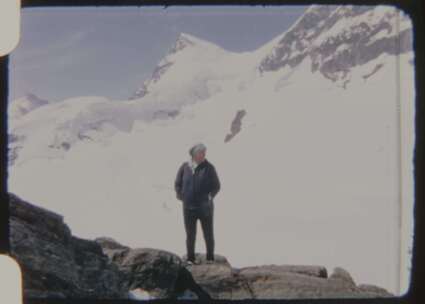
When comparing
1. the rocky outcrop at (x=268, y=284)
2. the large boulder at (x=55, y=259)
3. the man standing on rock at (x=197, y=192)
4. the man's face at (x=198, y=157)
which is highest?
the man's face at (x=198, y=157)

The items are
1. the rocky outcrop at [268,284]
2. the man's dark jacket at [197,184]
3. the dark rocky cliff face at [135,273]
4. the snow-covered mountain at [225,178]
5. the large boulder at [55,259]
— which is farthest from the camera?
the snow-covered mountain at [225,178]

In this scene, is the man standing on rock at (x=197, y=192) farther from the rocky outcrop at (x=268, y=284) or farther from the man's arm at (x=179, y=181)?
the rocky outcrop at (x=268, y=284)

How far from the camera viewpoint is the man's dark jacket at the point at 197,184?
3.73 metres

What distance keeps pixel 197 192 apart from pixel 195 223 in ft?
0.77

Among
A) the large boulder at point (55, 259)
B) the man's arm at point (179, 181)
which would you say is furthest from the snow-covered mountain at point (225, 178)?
the large boulder at point (55, 259)

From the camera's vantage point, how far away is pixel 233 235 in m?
5.91

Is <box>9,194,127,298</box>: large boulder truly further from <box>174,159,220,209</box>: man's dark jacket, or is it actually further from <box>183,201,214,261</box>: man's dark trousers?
<box>174,159,220,209</box>: man's dark jacket

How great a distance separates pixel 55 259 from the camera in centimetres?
319

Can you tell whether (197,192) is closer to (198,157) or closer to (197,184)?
(197,184)

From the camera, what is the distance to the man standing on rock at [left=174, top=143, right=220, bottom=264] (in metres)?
3.73

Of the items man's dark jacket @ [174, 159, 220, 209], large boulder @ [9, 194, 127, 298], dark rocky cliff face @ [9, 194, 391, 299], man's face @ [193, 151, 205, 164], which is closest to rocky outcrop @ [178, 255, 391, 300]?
dark rocky cliff face @ [9, 194, 391, 299]

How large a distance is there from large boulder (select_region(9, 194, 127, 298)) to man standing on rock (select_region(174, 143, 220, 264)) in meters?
0.60

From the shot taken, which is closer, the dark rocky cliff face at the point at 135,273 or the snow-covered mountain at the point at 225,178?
the dark rocky cliff face at the point at 135,273

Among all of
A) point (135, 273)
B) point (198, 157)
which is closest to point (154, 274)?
point (135, 273)
